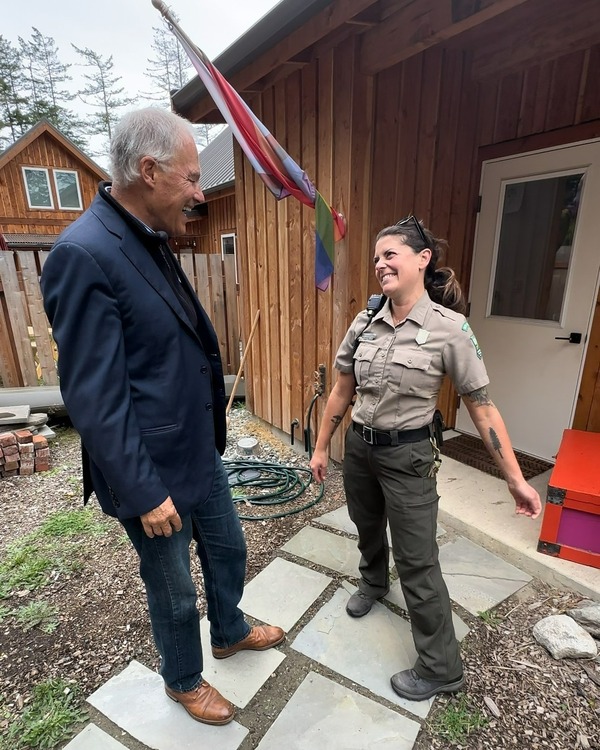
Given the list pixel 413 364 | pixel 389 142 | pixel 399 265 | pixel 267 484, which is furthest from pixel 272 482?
pixel 389 142

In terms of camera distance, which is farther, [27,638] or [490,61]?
[490,61]

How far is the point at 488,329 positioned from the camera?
3.49 metres

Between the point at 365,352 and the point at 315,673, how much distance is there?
130cm

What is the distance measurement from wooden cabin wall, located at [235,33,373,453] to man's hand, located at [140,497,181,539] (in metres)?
2.15

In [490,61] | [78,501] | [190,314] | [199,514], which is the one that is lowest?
[78,501]

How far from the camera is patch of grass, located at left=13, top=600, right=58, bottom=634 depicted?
6.57ft

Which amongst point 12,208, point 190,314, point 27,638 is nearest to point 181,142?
point 190,314

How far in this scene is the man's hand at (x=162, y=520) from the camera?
3.75ft

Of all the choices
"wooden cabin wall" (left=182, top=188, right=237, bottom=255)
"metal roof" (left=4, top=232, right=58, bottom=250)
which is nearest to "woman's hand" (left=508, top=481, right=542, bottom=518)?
"wooden cabin wall" (left=182, top=188, right=237, bottom=255)

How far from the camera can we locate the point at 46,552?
2.55 meters

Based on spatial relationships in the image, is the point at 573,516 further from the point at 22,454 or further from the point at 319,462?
the point at 22,454

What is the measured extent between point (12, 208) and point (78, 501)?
13.8m

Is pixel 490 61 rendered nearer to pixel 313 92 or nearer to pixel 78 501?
pixel 313 92

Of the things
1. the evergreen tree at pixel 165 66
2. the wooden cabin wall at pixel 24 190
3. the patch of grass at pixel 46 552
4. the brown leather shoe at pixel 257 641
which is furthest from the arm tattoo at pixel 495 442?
the evergreen tree at pixel 165 66
